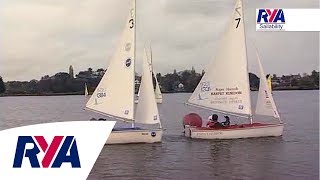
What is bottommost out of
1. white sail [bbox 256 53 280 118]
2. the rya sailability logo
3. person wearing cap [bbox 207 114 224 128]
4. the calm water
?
the calm water

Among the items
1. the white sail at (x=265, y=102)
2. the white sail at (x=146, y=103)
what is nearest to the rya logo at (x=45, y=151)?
the white sail at (x=146, y=103)

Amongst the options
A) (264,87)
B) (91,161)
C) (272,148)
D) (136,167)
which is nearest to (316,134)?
(264,87)

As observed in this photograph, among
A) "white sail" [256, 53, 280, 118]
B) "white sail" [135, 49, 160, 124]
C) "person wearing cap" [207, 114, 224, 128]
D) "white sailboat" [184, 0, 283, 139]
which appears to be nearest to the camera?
"white sail" [135, 49, 160, 124]

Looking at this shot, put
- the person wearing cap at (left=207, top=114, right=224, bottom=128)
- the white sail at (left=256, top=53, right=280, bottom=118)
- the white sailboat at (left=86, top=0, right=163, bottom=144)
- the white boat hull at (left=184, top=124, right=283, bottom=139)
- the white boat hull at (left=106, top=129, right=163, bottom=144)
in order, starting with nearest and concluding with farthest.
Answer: the white boat hull at (left=106, top=129, right=163, bottom=144)
the white sailboat at (left=86, top=0, right=163, bottom=144)
the white boat hull at (left=184, top=124, right=283, bottom=139)
the person wearing cap at (left=207, top=114, right=224, bottom=128)
the white sail at (left=256, top=53, right=280, bottom=118)

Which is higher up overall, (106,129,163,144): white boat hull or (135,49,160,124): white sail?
(135,49,160,124): white sail

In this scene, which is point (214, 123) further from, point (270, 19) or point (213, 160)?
point (270, 19)

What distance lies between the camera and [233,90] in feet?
110

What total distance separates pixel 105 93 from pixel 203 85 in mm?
8602

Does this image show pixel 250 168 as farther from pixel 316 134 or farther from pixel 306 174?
pixel 316 134

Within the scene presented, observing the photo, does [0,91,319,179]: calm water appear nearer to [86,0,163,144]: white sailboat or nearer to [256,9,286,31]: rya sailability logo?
[86,0,163,144]: white sailboat

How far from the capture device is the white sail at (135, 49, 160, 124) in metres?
29.5

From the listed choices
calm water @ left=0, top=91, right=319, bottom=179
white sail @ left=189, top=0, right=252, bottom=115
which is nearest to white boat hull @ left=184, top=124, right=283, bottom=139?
calm water @ left=0, top=91, right=319, bottom=179

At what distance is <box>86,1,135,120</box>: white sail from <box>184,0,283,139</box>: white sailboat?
657 centimetres

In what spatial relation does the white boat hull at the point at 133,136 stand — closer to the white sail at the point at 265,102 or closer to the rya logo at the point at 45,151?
the white sail at the point at 265,102
